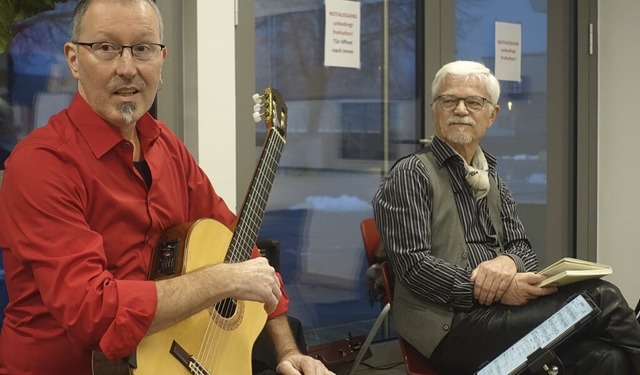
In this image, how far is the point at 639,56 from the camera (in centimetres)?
458

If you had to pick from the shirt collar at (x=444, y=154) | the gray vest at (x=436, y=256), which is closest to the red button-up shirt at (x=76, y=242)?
the gray vest at (x=436, y=256)

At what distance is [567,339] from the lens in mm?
2596

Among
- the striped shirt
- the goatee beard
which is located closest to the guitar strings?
the goatee beard

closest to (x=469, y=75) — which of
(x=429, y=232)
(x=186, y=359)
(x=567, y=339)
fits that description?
(x=429, y=232)

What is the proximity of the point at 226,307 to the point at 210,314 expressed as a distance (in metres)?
0.09

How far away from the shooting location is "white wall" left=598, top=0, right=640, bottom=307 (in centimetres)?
460

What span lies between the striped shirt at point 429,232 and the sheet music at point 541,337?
0.76 feet

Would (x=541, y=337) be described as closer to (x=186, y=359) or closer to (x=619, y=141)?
(x=186, y=359)

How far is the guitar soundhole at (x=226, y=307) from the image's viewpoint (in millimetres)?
1989

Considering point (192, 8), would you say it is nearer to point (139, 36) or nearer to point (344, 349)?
point (139, 36)

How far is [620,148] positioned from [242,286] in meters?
3.35

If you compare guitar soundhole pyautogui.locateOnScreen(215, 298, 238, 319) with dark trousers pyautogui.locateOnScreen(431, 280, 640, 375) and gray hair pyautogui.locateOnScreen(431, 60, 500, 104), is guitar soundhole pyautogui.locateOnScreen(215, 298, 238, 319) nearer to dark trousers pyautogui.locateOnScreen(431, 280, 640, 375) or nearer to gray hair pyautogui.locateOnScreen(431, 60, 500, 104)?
dark trousers pyautogui.locateOnScreen(431, 280, 640, 375)

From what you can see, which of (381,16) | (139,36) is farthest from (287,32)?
(139,36)

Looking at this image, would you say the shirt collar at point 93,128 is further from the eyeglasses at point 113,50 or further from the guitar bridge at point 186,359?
the guitar bridge at point 186,359
